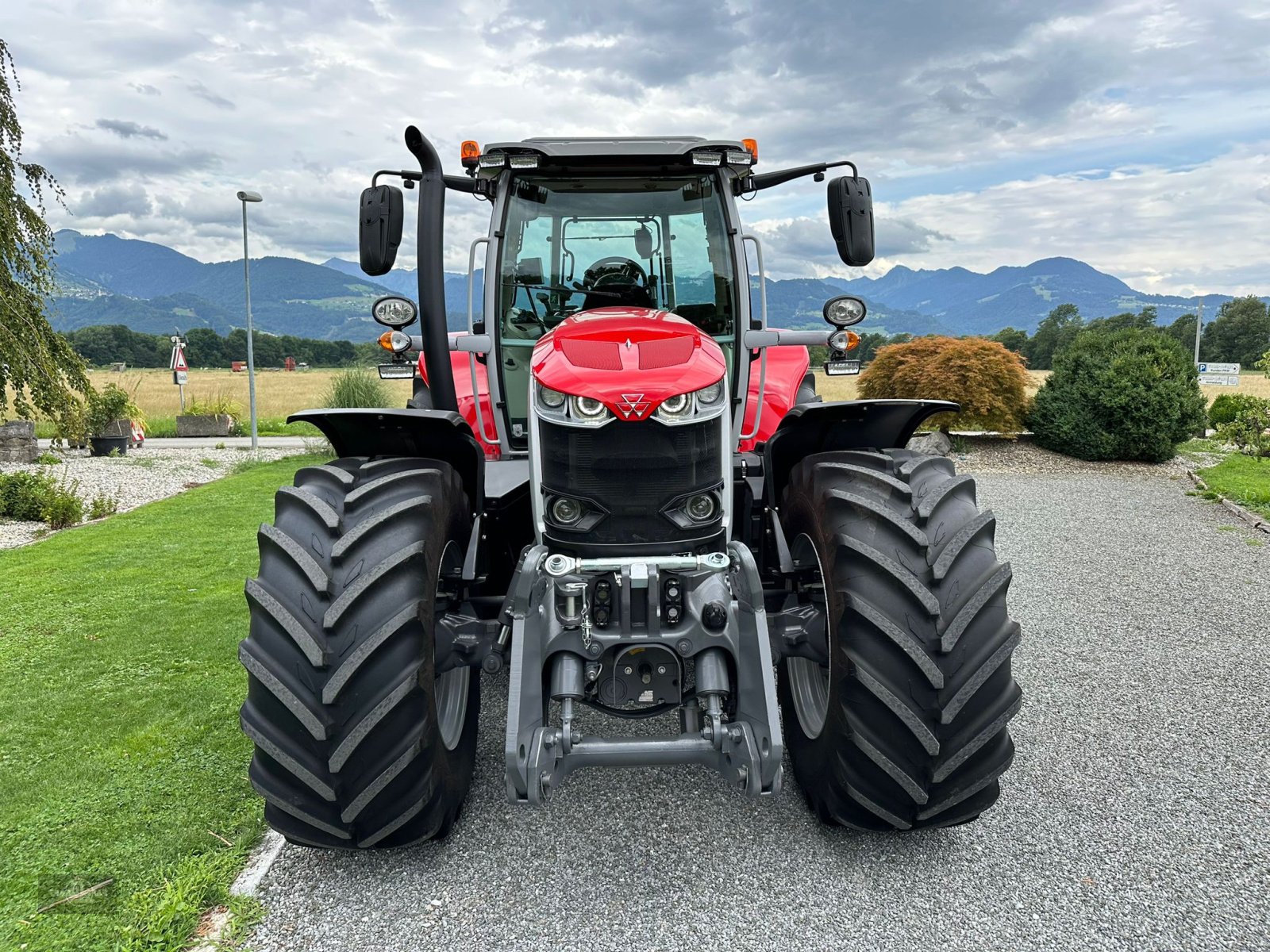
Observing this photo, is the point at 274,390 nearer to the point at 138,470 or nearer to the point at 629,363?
the point at 138,470

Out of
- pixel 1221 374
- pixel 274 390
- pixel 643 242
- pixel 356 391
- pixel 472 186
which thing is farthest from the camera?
pixel 274 390

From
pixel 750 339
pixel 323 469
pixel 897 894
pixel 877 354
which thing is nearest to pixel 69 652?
pixel 323 469

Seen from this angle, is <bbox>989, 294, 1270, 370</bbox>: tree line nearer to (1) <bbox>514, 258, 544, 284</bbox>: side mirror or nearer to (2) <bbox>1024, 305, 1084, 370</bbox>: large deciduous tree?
(2) <bbox>1024, 305, 1084, 370</bbox>: large deciduous tree

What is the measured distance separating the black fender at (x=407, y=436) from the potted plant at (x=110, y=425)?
15155 millimetres

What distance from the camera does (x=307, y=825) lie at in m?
2.54

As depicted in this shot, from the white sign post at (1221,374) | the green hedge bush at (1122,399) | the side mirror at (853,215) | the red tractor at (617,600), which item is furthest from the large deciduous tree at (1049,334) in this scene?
the red tractor at (617,600)

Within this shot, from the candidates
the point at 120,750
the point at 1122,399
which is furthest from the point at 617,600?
the point at 1122,399

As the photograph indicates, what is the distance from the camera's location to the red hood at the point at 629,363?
2631mm

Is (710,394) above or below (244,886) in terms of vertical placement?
above

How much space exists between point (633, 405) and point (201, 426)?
20235mm

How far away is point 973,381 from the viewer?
46.0 feet

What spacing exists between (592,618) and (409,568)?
0.59 m

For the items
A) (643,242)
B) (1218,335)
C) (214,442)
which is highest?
(1218,335)

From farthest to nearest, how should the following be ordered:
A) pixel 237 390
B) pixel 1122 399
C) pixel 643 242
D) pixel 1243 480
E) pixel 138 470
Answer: pixel 237 390 → pixel 138 470 → pixel 1122 399 → pixel 1243 480 → pixel 643 242
